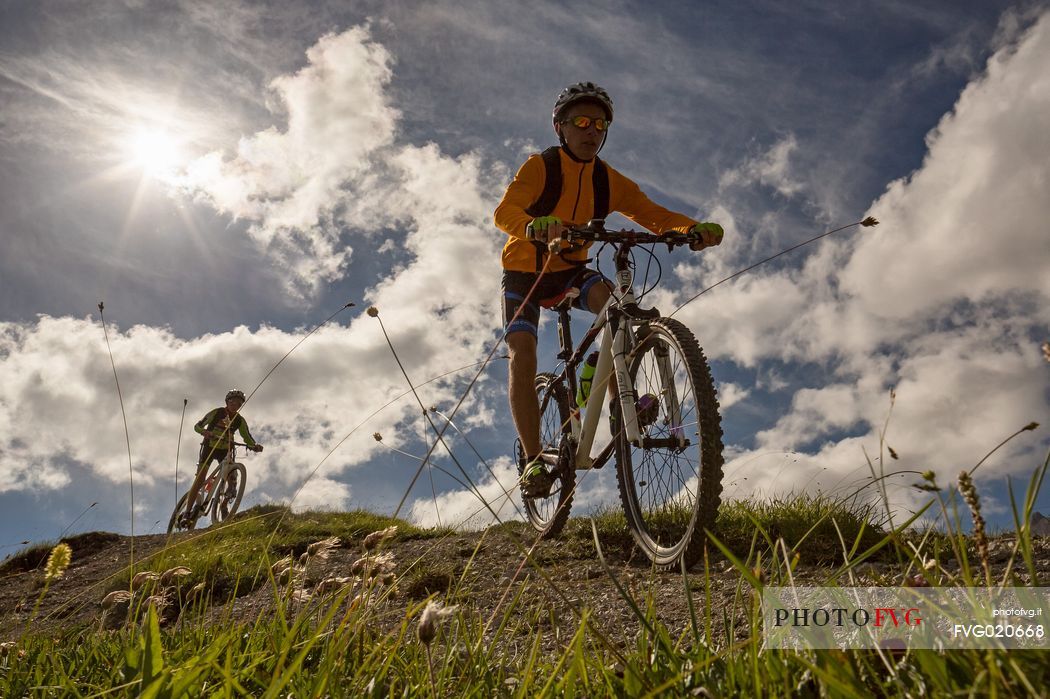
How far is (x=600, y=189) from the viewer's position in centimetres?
516

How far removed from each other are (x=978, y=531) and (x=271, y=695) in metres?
1.14

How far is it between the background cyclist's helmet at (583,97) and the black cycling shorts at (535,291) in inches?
50.3

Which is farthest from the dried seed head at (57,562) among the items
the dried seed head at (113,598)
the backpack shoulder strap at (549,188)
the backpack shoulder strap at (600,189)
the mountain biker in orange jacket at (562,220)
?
the backpack shoulder strap at (600,189)

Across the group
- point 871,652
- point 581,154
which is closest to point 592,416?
point 581,154

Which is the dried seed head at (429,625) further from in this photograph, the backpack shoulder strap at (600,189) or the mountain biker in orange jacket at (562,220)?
the backpack shoulder strap at (600,189)

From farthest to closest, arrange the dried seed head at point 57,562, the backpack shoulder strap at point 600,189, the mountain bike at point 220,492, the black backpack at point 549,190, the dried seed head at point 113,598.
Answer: the mountain bike at point 220,492, the backpack shoulder strap at point 600,189, the black backpack at point 549,190, the dried seed head at point 113,598, the dried seed head at point 57,562

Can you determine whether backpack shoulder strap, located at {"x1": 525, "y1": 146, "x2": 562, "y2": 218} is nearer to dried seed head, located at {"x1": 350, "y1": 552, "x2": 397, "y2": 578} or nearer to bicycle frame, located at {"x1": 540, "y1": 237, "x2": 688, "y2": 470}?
bicycle frame, located at {"x1": 540, "y1": 237, "x2": 688, "y2": 470}

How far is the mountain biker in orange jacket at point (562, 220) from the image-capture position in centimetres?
472

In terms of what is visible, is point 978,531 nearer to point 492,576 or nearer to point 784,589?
point 784,589

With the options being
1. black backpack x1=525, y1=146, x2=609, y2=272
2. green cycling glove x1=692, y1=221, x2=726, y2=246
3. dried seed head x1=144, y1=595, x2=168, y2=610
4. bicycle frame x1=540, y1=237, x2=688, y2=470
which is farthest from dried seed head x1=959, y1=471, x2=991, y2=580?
black backpack x1=525, y1=146, x2=609, y2=272

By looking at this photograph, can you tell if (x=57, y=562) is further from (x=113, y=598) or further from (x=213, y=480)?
(x=213, y=480)

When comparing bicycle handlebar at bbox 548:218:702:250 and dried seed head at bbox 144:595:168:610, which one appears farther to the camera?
bicycle handlebar at bbox 548:218:702:250

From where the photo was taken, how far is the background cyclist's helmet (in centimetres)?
500

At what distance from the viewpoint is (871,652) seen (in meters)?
1.08
